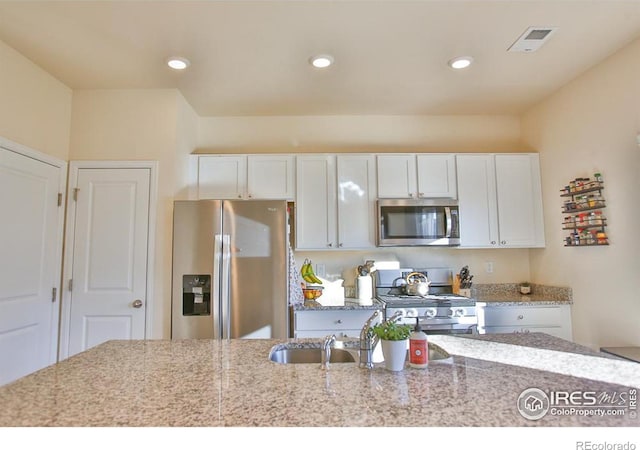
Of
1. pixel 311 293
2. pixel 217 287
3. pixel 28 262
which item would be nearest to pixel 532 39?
pixel 311 293

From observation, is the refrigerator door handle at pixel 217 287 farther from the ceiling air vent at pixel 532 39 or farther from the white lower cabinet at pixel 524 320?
the ceiling air vent at pixel 532 39

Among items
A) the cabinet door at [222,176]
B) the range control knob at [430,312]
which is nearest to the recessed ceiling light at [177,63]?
the cabinet door at [222,176]

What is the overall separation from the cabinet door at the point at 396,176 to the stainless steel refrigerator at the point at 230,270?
1031mm

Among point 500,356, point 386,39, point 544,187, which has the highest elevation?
point 386,39

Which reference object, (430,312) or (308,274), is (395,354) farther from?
(308,274)

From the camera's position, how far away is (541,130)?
3271mm

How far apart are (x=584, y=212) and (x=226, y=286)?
9.17 feet

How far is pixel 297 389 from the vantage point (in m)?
1.10

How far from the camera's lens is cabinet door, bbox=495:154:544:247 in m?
3.21

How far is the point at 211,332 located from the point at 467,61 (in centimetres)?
269

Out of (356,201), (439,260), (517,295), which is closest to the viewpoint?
(356,201)
